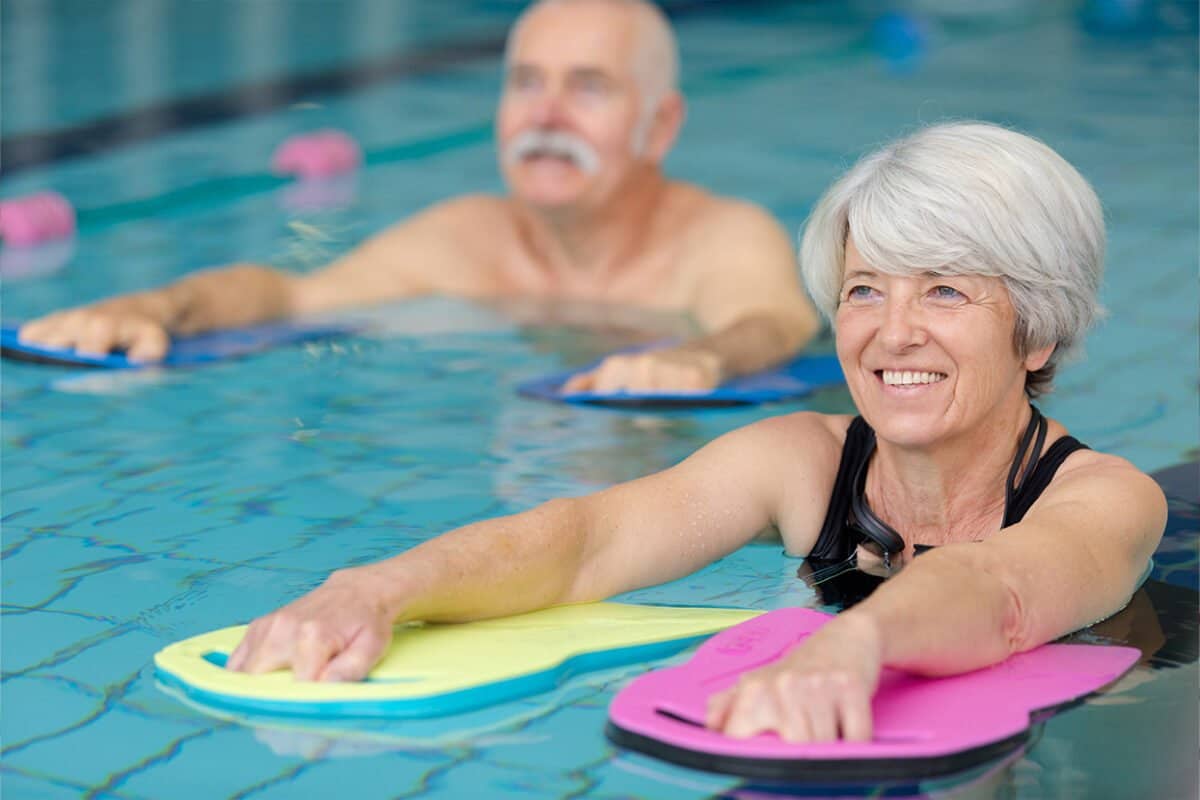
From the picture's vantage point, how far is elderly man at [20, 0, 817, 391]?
4934mm

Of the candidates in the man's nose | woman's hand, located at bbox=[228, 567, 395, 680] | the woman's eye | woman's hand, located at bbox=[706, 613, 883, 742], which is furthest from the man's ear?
woman's hand, located at bbox=[706, 613, 883, 742]

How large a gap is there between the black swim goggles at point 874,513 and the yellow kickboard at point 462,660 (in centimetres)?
24

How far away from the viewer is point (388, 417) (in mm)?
4332

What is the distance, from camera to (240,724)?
8.43 feet

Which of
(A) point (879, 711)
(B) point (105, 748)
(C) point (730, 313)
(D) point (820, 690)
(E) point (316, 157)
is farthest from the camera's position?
(E) point (316, 157)

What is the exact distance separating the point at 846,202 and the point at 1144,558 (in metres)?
0.71

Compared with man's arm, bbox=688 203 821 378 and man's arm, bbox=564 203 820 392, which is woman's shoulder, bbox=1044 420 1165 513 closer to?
man's arm, bbox=564 203 820 392

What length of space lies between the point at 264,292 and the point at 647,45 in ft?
4.10

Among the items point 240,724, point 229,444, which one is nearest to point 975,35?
point 229,444

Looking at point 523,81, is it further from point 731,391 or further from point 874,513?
point 874,513

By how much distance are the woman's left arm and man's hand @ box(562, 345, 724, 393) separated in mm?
1508

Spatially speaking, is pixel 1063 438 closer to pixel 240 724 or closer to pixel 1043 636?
pixel 1043 636

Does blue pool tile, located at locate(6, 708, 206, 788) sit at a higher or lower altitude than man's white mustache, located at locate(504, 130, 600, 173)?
lower

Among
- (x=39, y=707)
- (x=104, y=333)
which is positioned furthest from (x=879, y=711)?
(x=104, y=333)
